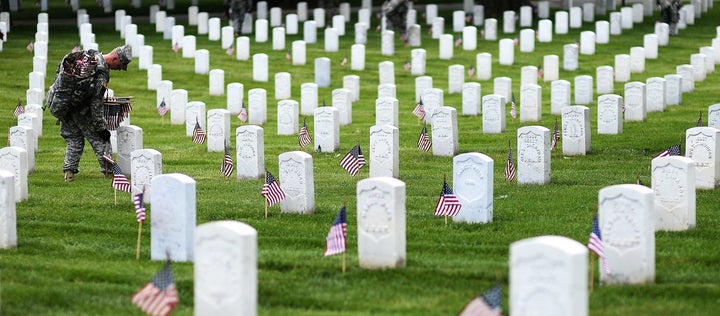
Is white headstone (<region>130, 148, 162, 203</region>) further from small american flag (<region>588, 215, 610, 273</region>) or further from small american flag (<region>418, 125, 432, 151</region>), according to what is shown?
small american flag (<region>588, 215, 610, 273</region>)

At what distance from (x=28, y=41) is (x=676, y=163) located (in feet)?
87.6

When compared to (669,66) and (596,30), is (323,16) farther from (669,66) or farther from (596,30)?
(669,66)

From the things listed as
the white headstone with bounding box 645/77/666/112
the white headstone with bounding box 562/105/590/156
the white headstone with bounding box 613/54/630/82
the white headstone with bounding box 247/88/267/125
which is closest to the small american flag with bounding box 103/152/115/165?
the white headstone with bounding box 562/105/590/156

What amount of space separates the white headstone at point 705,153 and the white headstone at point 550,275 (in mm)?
8462

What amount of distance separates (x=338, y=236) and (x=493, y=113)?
11818 millimetres

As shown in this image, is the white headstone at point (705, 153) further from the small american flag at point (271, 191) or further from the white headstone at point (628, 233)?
the white headstone at point (628, 233)

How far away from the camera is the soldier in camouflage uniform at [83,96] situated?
1817 centimetres

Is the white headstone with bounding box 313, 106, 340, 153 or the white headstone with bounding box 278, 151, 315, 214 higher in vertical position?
the white headstone with bounding box 313, 106, 340, 153

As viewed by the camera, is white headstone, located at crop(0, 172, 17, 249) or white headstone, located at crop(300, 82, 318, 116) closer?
white headstone, located at crop(0, 172, 17, 249)

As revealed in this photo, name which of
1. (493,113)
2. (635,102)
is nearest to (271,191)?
(493,113)

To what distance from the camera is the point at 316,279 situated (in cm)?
1234

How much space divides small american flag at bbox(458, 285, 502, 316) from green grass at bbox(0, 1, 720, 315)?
1297 millimetres

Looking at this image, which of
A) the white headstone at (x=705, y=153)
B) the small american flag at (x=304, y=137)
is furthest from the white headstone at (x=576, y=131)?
the small american flag at (x=304, y=137)

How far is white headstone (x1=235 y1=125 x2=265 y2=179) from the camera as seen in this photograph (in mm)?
19156
